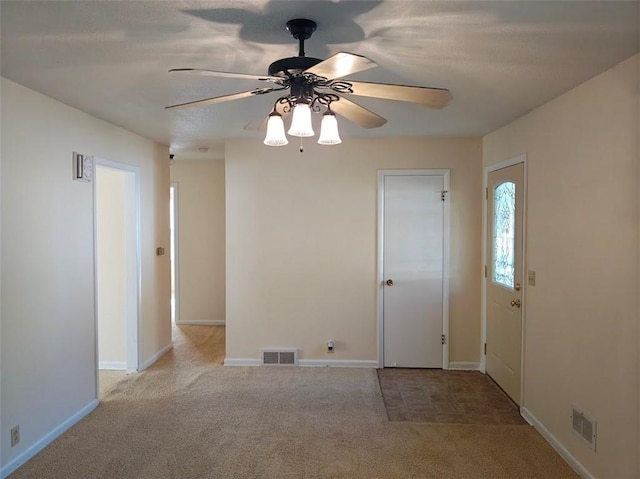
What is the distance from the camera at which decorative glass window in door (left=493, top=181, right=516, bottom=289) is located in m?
3.61

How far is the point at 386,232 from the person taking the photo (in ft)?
14.5

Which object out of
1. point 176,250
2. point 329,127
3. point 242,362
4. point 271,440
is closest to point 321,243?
point 242,362

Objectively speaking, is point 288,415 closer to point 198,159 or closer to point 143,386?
point 143,386

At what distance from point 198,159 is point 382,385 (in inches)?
157

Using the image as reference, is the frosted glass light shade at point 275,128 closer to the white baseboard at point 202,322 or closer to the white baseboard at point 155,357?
the white baseboard at point 155,357

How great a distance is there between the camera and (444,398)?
3.68 meters

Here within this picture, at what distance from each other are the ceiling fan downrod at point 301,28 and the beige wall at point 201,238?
14.9 ft

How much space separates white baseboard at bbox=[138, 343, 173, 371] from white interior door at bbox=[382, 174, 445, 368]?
2.46 m

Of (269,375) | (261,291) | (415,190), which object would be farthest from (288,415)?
(415,190)

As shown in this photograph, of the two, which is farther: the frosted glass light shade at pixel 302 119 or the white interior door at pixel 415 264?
the white interior door at pixel 415 264

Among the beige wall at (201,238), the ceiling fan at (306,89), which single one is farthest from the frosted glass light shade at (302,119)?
the beige wall at (201,238)

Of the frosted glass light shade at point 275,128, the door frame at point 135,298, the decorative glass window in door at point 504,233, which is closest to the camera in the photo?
the frosted glass light shade at point 275,128

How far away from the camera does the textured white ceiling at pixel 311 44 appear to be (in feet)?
5.54

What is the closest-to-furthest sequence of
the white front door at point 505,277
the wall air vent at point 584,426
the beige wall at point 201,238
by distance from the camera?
1. the wall air vent at point 584,426
2. the white front door at point 505,277
3. the beige wall at point 201,238
